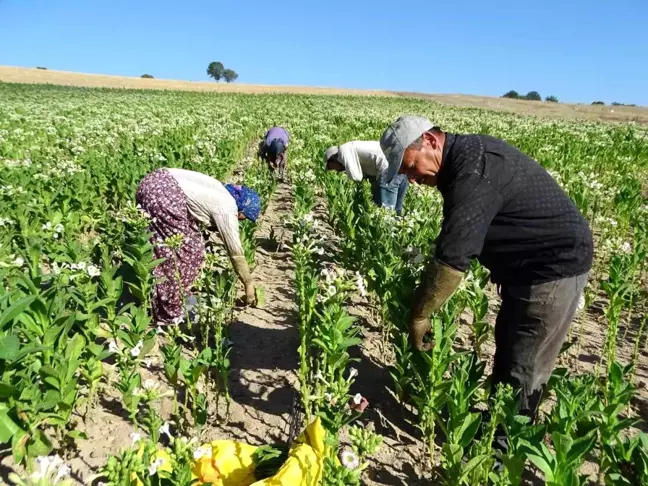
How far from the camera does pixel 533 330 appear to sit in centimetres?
313

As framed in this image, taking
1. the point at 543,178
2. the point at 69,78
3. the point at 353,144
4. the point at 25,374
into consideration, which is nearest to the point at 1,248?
the point at 25,374

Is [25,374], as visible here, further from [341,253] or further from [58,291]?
[341,253]

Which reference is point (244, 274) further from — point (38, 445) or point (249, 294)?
point (38, 445)

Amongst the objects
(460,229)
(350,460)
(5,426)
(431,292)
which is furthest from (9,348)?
(460,229)

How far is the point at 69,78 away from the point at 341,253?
75806mm

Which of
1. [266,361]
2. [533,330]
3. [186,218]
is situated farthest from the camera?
[186,218]

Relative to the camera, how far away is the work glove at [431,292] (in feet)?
8.92

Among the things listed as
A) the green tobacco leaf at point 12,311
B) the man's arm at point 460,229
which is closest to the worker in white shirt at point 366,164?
the man's arm at point 460,229

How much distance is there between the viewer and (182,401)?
3887 mm

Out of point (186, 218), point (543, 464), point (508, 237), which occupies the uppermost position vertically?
point (508, 237)

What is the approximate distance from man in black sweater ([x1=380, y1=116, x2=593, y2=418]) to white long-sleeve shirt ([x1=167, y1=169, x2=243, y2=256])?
2.22 meters

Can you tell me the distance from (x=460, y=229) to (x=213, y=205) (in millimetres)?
2874

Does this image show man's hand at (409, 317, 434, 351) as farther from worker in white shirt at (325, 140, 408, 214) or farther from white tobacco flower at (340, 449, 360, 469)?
worker in white shirt at (325, 140, 408, 214)

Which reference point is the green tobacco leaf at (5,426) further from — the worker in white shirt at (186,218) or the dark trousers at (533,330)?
the dark trousers at (533,330)
